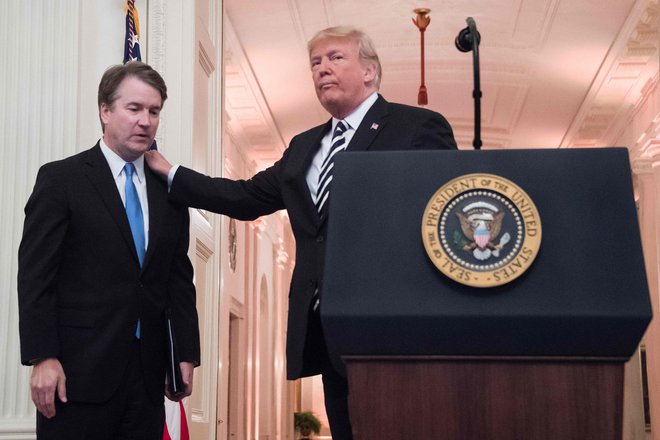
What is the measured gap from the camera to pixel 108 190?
8.68 feet

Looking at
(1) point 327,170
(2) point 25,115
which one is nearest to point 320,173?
(1) point 327,170

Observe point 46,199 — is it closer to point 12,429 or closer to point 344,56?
point 344,56

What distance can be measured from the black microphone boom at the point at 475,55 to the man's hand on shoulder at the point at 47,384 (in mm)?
1215

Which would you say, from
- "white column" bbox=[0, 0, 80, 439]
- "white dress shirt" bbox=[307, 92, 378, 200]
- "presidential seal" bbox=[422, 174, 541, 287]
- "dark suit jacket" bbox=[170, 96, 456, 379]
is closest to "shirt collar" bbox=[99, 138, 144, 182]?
"dark suit jacket" bbox=[170, 96, 456, 379]

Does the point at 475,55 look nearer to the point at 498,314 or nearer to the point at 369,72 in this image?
the point at 498,314

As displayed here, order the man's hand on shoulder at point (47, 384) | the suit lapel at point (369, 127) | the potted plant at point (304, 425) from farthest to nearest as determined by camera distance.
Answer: the potted plant at point (304, 425), the suit lapel at point (369, 127), the man's hand on shoulder at point (47, 384)

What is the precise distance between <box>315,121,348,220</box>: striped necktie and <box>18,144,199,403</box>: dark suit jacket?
1.57ft

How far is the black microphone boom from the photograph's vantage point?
1844 millimetres

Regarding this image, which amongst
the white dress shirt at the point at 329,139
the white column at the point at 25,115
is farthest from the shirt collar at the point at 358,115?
the white column at the point at 25,115

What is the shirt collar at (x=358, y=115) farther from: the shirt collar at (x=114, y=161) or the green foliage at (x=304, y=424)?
the green foliage at (x=304, y=424)

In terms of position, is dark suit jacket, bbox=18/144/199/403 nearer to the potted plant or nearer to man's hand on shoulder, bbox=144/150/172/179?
man's hand on shoulder, bbox=144/150/172/179

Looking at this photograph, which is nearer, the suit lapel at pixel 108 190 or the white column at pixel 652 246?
the suit lapel at pixel 108 190

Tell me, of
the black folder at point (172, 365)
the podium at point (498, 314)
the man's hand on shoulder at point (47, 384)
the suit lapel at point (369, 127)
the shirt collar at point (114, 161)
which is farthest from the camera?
the shirt collar at point (114, 161)

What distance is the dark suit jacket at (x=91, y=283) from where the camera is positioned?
2.46 m
